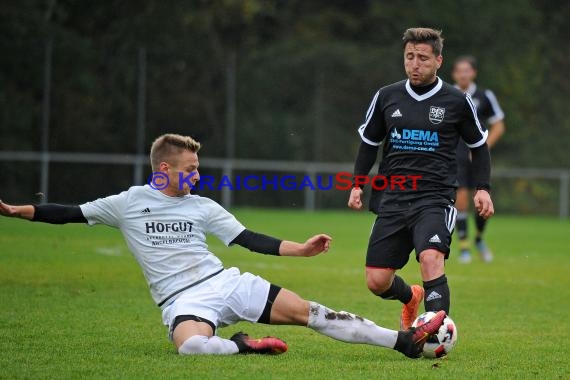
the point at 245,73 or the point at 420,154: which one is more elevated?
the point at 245,73

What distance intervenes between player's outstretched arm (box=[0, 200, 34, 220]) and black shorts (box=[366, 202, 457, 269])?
2082mm

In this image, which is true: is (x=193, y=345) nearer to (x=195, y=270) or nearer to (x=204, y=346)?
(x=204, y=346)

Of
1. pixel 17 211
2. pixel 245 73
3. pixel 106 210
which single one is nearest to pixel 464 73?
pixel 106 210

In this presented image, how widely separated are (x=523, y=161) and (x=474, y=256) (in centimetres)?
1531

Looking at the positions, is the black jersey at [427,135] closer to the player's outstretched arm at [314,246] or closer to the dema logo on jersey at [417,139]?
the dema logo on jersey at [417,139]

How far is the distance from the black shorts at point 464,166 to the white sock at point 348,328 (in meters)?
6.38

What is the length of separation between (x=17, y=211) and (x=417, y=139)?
7.90 ft

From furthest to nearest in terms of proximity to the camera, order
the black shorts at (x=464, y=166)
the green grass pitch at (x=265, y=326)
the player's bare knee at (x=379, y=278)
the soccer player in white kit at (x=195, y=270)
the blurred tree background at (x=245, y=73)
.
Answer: the blurred tree background at (x=245, y=73) < the black shorts at (x=464, y=166) < the player's bare knee at (x=379, y=278) < the soccer player in white kit at (x=195, y=270) < the green grass pitch at (x=265, y=326)

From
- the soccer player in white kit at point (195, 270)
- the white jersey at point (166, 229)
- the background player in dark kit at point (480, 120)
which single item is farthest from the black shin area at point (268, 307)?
the background player in dark kit at point (480, 120)

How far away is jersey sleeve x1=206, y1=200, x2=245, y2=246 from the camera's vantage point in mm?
5969

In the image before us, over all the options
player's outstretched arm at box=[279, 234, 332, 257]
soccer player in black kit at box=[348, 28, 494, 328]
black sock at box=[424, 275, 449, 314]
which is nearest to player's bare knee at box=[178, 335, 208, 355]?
player's outstretched arm at box=[279, 234, 332, 257]

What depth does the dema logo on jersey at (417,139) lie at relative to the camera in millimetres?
6551

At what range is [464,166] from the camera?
12.3 m

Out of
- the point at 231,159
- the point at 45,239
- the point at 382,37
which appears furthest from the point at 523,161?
the point at 45,239
